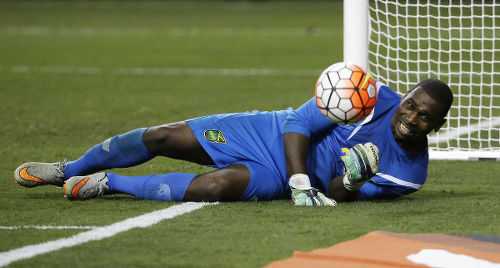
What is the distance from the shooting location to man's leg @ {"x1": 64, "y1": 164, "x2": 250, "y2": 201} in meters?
5.39

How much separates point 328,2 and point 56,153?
36.1 m

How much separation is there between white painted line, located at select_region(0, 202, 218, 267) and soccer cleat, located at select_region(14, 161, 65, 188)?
0.91 metres

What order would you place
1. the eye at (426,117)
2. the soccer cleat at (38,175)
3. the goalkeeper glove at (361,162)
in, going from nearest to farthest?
1. the goalkeeper glove at (361,162)
2. the eye at (426,117)
3. the soccer cleat at (38,175)

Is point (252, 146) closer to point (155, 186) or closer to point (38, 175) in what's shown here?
point (155, 186)

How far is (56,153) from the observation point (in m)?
7.79

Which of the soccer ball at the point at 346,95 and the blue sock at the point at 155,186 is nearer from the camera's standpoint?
the soccer ball at the point at 346,95

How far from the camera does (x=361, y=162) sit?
503 centimetres

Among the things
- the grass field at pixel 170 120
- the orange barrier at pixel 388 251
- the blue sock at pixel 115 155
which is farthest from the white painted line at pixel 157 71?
the orange barrier at pixel 388 251

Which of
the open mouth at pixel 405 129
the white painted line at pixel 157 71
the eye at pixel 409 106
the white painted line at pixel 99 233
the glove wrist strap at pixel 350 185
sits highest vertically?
the eye at pixel 409 106

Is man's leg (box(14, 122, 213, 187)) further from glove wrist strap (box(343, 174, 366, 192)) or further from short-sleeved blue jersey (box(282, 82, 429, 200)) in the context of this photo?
glove wrist strap (box(343, 174, 366, 192))

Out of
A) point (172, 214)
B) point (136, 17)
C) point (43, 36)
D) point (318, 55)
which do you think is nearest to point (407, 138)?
point (172, 214)

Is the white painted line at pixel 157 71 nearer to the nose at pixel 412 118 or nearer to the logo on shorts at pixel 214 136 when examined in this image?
the logo on shorts at pixel 214 136

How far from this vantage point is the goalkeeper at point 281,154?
17.3 ft

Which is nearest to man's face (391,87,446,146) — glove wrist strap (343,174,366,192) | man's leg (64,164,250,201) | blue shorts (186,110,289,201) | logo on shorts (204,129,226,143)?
glove wrist strap (343,174,366,192)
